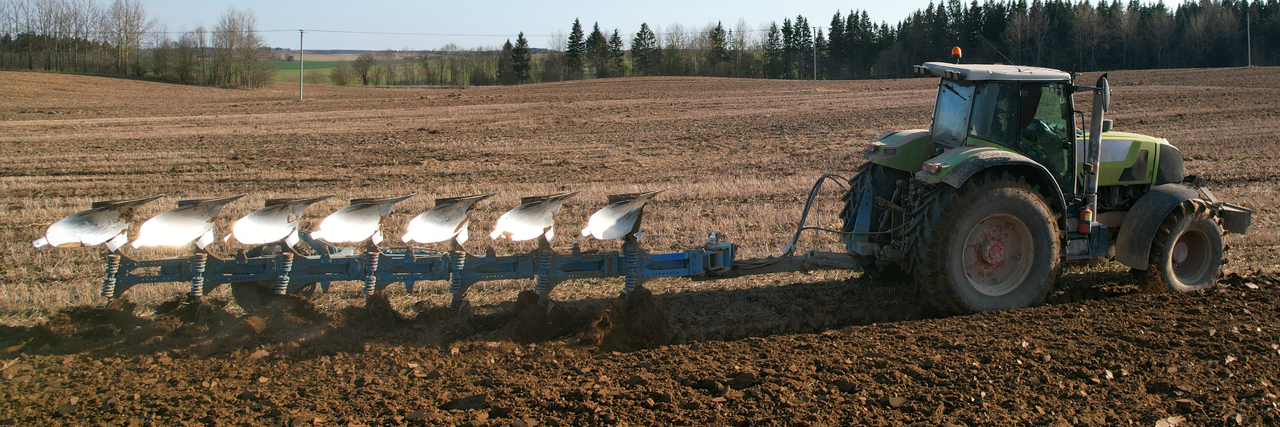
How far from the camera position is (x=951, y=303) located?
5398mm

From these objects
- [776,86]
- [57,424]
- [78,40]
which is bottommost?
[57,424]

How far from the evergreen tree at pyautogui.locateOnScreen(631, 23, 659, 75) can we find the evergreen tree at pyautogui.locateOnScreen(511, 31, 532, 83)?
9.10 meters

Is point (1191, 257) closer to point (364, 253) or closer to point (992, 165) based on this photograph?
point (992, 165)

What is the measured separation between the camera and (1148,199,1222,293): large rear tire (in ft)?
19.1

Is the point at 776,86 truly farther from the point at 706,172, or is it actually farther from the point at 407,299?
the point at 407,299

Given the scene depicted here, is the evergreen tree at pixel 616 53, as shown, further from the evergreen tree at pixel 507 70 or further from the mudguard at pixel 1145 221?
the mudguard at pixel 1145 221

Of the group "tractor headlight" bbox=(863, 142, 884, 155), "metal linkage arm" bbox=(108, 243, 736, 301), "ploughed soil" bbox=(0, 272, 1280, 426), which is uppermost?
"tractor headlight" bbox=(863, 142, 884, 155)

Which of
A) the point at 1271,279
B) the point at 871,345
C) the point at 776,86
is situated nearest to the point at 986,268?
the point at 871,345

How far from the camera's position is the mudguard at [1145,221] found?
18.8 ft

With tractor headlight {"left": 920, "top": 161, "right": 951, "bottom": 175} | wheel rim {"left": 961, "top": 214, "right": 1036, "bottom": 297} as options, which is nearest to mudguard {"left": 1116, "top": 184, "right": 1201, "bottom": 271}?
wheel rim {"left": 961, "top": 214, "right": 1036, "bottom": 297}

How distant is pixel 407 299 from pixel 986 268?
4357 mm

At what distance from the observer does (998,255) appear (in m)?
5.65

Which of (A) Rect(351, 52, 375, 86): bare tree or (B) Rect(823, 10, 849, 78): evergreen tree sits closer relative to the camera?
(B) Rect(823, 10, 849, 78): evergreen tree

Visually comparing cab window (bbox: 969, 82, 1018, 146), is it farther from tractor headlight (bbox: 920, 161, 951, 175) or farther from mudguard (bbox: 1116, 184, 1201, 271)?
mudguard (bbox: 1116, 184, 1201, 271)
